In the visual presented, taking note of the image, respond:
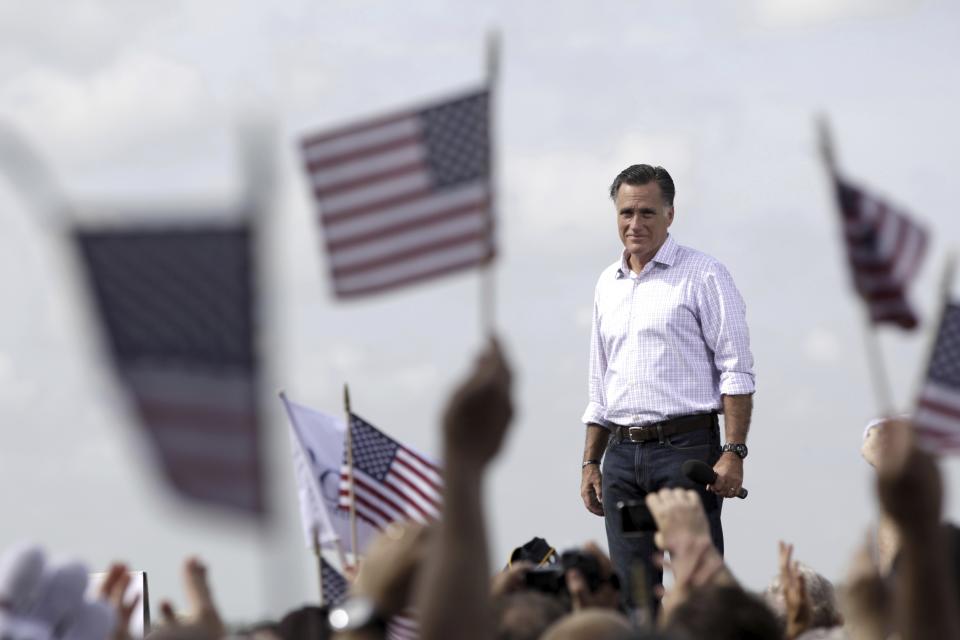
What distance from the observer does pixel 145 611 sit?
8.04 m

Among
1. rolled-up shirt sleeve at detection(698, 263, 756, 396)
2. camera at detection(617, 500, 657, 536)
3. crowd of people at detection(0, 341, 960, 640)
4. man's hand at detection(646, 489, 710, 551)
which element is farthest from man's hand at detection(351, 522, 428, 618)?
rolled-up shirt sleeve at detection(698, 263, 756, 396)

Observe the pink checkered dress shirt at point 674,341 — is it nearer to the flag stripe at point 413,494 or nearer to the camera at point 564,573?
the camera at point 564,573

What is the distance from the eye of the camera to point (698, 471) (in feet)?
19.7

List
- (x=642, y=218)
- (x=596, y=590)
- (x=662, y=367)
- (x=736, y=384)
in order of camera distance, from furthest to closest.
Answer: (x=642, y=218) < (x=662, y=367) < (x=736, y=384) < (x=596, y=590)

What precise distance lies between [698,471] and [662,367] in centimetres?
57

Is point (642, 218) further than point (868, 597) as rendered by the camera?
Yes

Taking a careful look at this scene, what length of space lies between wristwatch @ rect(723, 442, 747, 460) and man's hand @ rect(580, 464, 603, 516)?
0.80 m

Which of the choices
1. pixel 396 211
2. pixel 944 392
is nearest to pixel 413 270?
pixel 396 211

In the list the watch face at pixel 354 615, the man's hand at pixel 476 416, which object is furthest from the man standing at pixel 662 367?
the man's hand at pixel 476 416

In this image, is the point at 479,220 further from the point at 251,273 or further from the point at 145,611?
the point at 145,611

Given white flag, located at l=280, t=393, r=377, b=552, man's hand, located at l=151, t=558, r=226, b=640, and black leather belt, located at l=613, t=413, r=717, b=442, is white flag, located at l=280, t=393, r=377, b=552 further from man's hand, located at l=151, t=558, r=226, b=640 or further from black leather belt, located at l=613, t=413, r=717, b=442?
man's hand, located at l=151, t=558, r=226, b=640

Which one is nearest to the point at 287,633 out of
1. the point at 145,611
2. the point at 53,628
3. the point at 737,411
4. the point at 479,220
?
the point at 53,628

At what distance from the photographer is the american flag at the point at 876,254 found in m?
4.07

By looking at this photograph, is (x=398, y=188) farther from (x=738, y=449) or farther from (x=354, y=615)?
(x=738, y=449)
